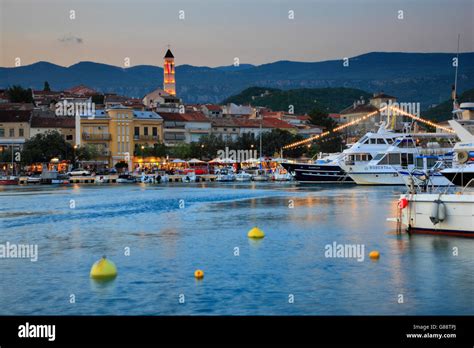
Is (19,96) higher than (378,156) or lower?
higher

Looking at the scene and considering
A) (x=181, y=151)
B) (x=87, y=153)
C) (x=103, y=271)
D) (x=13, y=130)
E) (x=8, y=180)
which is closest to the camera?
(x=103, y=271)

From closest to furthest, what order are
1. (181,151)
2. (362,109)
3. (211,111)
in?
(181,151)
(211,111)
(362,109)

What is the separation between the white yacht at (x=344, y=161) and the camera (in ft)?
224

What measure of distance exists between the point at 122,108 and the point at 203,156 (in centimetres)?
1328

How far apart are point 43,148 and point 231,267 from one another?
73.2 m

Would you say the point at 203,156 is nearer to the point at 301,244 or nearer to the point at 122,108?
the point at 122,108

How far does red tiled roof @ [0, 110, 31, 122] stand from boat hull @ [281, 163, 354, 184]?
40454 millimetres

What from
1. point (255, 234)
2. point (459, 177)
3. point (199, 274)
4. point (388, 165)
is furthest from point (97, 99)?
point (199, 274)

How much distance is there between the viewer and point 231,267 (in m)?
23.2

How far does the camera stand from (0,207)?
48.5m

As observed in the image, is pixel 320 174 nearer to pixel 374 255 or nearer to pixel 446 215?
pixel 446 215

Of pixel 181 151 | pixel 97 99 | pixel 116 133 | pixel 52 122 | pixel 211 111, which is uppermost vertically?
pixel 97 99
